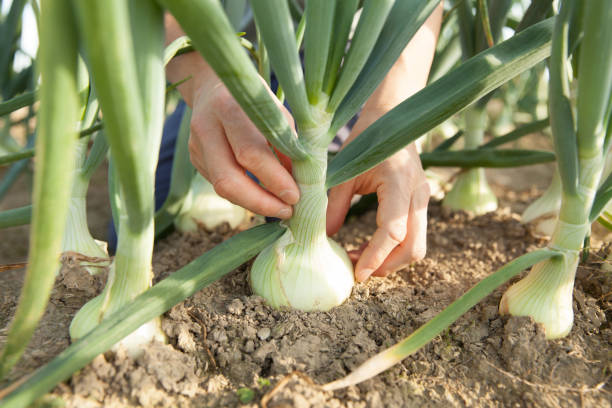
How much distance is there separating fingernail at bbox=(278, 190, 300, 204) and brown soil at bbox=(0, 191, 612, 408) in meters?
0.15

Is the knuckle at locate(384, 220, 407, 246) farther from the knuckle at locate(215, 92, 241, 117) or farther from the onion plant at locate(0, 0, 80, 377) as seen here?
the onion plant at locate(0, 0, 80, 377)

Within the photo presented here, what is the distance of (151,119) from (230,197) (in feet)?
0.77

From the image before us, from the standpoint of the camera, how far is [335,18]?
2.01 feet

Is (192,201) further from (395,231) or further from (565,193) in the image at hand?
(565,193)

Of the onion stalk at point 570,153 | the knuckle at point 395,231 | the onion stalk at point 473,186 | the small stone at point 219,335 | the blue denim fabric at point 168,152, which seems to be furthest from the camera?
the blue denim fabric at point 168,152

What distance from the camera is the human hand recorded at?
75cm

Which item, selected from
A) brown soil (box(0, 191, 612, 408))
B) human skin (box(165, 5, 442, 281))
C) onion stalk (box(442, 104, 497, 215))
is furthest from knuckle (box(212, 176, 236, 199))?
onion stalk (box(442, 104, 497, 215))

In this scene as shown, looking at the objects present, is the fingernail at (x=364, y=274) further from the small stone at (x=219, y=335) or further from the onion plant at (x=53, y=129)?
the onion plant at (x=53, y=129)

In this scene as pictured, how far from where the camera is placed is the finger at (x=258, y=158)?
665 millimetres

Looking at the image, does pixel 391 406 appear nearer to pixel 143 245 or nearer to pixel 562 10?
pixel 143 245

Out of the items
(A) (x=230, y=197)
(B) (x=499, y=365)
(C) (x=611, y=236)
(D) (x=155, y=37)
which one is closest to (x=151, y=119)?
(D) (x=155, y=37)

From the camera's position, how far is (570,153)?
58cm

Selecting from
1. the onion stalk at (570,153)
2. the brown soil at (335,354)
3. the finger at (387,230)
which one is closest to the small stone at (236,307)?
the brown soil at (335,354)

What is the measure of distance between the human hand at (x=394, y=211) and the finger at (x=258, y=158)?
0.54ft
